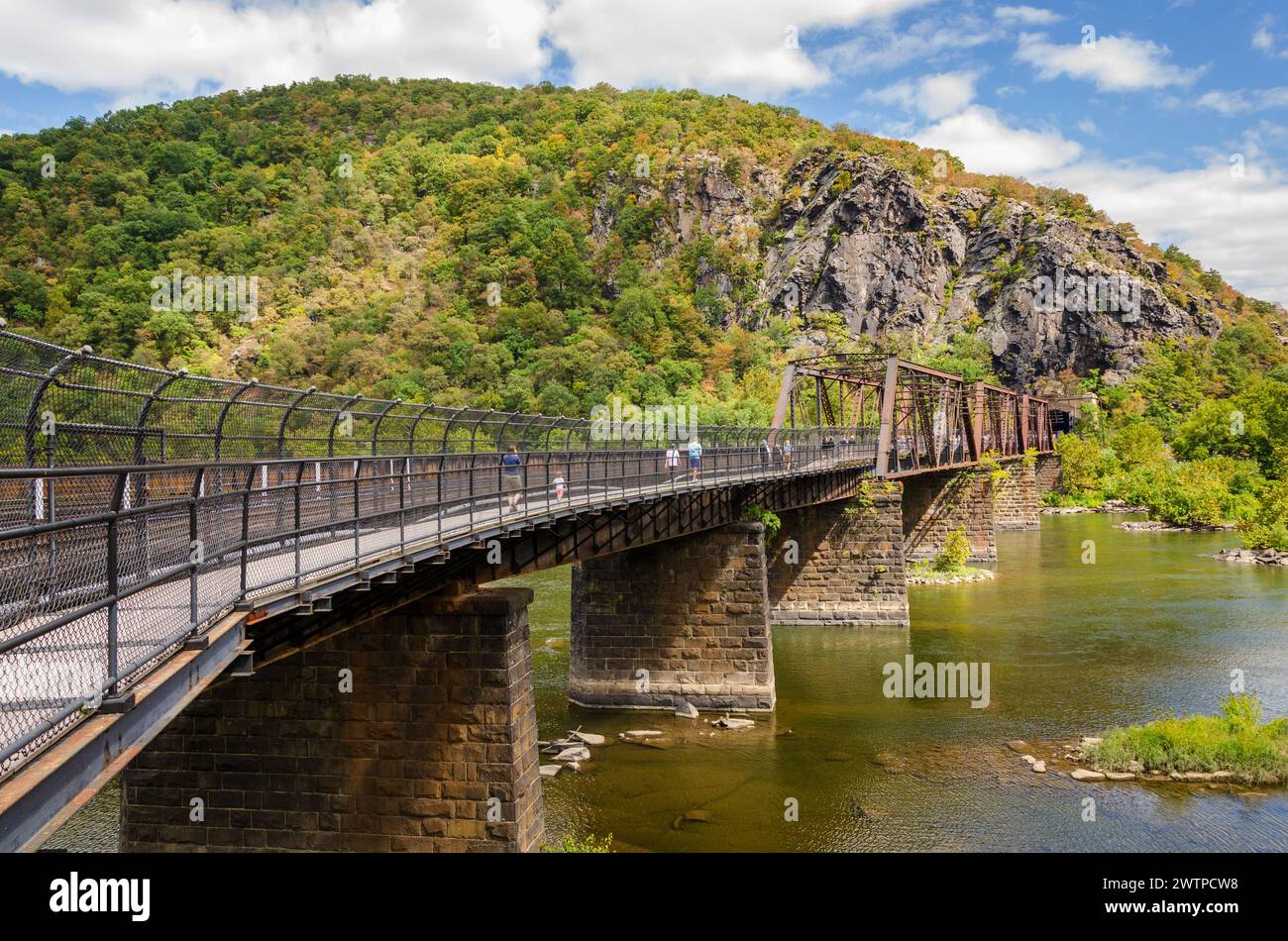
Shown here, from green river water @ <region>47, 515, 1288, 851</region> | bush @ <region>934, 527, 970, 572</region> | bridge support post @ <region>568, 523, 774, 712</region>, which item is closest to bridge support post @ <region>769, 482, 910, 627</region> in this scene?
green river water @ <region>47, 515, 1288, 851</region>

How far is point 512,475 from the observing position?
1770 centimetres

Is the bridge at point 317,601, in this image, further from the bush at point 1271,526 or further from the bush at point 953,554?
the bush at point 1271,526

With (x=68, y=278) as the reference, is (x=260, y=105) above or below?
above

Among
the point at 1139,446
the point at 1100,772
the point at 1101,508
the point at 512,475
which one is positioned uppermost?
the point at 1139,446

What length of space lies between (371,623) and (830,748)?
11124 mm

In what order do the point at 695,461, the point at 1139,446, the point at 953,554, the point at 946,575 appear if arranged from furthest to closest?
the point at 1139,446
the point at 953,554
the point at 946,575
the point at 695,461

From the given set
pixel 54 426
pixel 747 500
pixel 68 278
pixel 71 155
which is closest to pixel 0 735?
pixel 54 426

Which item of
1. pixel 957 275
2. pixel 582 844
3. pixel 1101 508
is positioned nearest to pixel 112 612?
pixel 582 844

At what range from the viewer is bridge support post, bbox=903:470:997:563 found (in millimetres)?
50938

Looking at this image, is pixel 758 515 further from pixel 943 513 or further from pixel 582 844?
pixel 943 513

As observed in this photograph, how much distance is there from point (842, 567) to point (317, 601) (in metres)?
27.5

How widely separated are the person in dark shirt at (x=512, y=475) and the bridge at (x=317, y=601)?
13 cm
